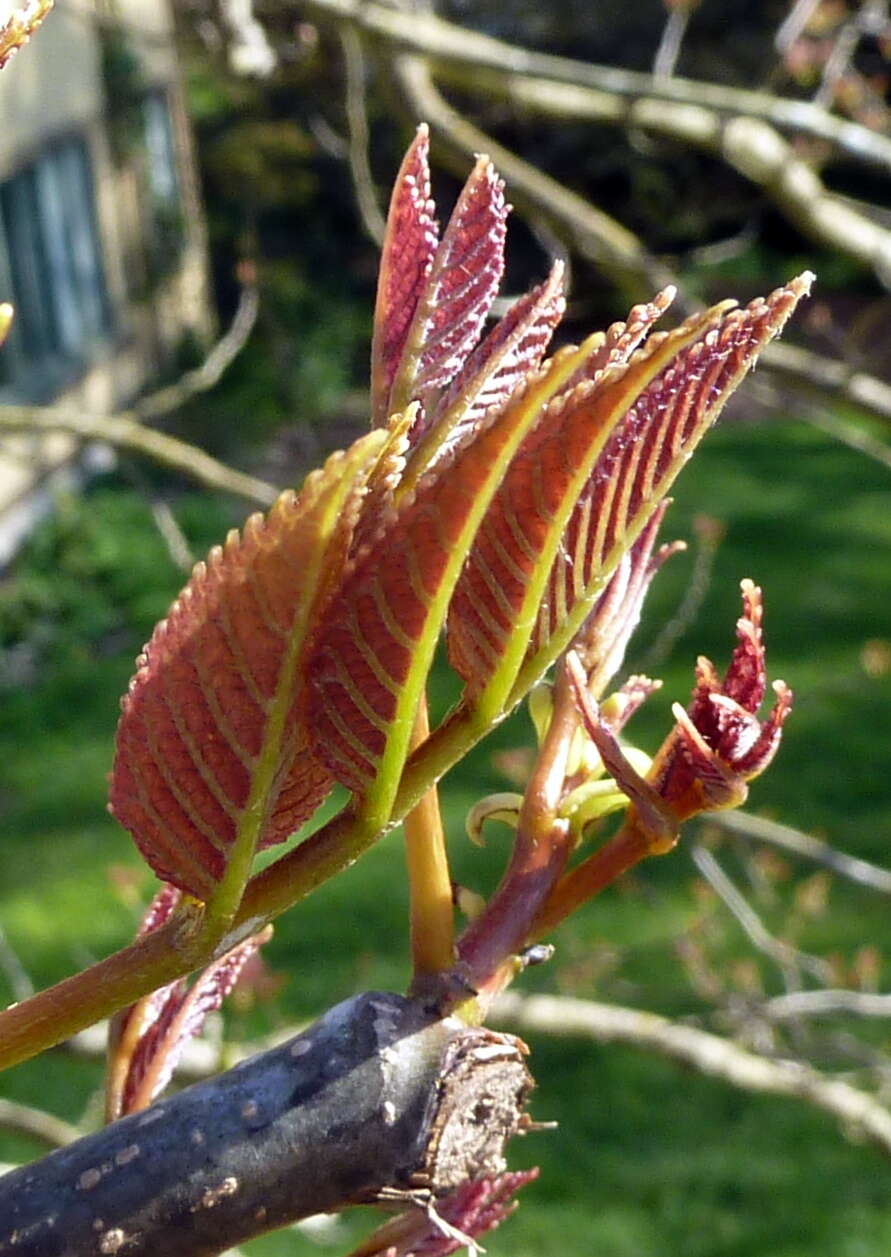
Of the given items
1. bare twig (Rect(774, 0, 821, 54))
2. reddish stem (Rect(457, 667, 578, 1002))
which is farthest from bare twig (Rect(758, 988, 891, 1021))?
reddish stem (Rect(457, 667, 578, 1002))

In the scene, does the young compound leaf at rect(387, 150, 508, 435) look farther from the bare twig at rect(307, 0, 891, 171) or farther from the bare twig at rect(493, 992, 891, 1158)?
the bare twig at rect(307, 0, 891, 171)

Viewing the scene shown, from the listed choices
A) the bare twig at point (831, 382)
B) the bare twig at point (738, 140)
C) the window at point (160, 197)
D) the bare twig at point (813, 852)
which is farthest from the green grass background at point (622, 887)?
the window at point (160, 197)

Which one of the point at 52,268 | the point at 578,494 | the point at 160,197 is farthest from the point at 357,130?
the point at 160,197

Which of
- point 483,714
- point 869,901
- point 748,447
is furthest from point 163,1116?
point 748,447

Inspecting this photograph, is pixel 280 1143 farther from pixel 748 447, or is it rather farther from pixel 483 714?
pixel 748 447

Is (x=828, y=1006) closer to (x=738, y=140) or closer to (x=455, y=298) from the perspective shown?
(x=738, y=140)

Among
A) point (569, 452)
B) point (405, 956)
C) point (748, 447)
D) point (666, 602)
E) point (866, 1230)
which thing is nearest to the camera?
point (569, 452)

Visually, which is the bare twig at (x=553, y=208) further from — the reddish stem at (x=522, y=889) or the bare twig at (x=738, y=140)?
the reddish stem at (x=522, y=889)
